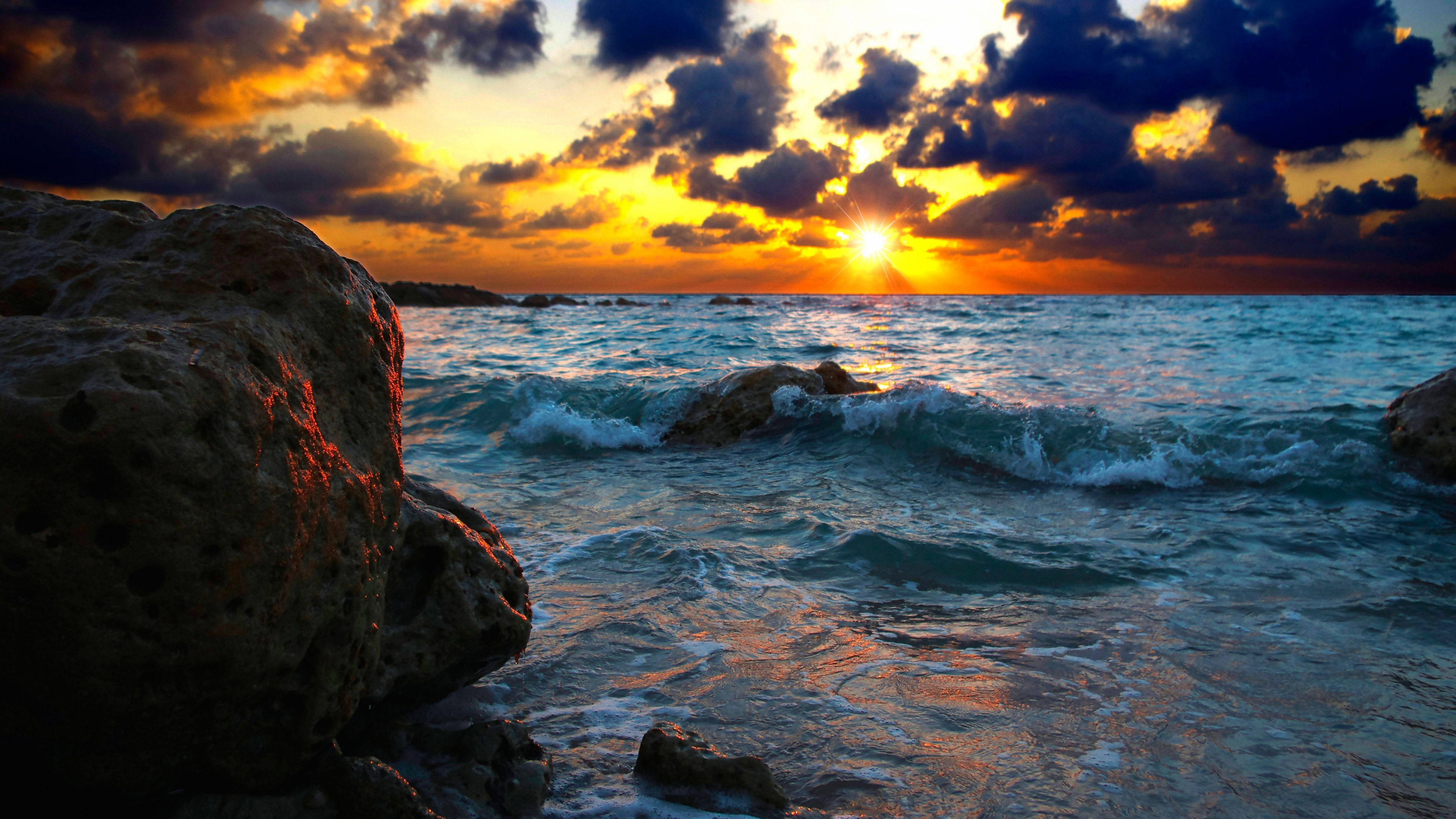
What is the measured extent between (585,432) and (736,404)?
184 cm

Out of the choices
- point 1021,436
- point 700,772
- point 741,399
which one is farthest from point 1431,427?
point 700,772

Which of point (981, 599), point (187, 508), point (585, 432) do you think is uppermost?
point (187, 508)

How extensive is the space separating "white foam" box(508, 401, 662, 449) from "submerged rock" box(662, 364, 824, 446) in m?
0.33

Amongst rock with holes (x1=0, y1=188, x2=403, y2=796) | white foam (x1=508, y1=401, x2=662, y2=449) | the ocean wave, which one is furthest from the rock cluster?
rock with holes (x1=0, y1=188, x2=403, y2=796)

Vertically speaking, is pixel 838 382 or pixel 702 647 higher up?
pixel 838 382

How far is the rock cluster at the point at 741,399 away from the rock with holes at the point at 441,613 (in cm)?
575

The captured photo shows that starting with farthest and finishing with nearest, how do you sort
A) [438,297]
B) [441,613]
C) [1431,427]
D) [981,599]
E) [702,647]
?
[438,297] < [1431,427] < [981,599] < [702,647] < [441,613]

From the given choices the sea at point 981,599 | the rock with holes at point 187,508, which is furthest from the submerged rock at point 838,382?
the rock with holes at point 187,508

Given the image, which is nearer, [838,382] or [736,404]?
[736,404]

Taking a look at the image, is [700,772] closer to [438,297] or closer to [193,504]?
[193,504]

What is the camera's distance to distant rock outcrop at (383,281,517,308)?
158ft

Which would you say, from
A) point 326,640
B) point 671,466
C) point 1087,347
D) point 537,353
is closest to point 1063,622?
point 326,640

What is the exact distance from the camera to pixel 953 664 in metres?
3.34

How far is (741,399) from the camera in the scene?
9.18m
